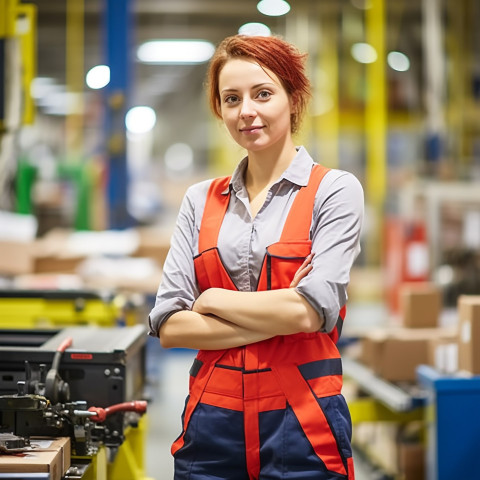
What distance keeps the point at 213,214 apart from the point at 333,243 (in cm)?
33

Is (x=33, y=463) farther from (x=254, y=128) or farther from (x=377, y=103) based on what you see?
(x=377, y=103)

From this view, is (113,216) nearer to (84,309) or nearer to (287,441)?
(84,309)

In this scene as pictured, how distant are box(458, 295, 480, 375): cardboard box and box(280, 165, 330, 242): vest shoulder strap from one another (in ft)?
5.70

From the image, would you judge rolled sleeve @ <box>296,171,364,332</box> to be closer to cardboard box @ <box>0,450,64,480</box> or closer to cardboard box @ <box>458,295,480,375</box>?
cardboard box @ <box>0,450,64,480</box>

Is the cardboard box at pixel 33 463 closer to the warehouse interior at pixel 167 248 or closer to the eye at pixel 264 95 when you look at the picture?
the warehouse interior at pixel 167 248

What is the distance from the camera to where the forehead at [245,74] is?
6.65ft

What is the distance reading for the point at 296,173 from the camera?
2070 millimetres

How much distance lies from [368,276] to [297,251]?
915cm

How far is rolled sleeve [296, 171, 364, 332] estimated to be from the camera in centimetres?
192

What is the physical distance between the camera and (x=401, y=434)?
4.64m

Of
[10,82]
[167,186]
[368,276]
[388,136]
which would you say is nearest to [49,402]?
[10,82]

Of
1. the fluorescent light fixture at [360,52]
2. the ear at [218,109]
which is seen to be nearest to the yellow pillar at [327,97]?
the fluorescent light fixture at [360,52]

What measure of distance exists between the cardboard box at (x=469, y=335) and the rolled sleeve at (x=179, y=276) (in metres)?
1.79

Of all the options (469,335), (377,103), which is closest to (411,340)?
(469,335)
